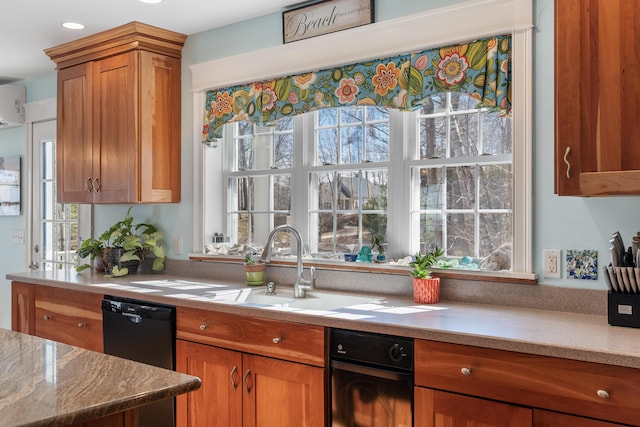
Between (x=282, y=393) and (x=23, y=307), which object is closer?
(x=282, y=393)

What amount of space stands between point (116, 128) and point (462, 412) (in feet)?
8.85

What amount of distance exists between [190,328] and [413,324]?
121cm

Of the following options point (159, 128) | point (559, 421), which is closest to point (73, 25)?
point (159, 128)

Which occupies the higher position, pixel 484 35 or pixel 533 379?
pixel 484 35

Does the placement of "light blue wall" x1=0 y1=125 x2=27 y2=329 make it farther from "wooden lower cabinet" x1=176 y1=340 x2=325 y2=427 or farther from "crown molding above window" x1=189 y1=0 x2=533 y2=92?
"wooden lower cabinet" x1=176 y1=340 x2=325 y2=427

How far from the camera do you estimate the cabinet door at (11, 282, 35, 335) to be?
12.2ft

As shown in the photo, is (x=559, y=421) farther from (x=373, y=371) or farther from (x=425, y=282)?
(x=425, y=282)

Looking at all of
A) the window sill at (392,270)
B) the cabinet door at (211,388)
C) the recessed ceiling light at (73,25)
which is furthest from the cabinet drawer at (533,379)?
the recessed ceiling light at (73,25)

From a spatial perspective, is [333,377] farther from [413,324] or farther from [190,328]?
[190,328]

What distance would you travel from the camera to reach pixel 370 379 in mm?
2146

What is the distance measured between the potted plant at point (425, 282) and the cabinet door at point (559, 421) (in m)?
0.79

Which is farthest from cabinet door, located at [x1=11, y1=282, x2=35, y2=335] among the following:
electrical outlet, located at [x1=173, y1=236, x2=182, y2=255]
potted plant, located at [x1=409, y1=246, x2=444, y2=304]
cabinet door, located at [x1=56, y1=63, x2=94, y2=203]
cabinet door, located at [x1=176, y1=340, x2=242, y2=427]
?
potted plant, located at [x1=409, y1=246, x2=444, y2=304]

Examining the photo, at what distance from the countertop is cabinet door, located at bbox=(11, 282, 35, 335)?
3.21 ft

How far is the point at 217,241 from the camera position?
3646mm
